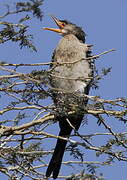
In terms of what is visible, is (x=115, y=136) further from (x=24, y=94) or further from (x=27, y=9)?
(x=27, y=9)

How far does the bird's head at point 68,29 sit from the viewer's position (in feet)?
20.4

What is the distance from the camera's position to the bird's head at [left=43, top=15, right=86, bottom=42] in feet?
20.4

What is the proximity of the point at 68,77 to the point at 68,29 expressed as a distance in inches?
53.5

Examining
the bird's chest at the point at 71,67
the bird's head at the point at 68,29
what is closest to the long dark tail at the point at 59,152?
the bird's chest at the point at 71,67

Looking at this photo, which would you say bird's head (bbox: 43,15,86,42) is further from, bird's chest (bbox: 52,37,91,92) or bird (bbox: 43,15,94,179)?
bird's chest (bbox: 52,37,91,92)

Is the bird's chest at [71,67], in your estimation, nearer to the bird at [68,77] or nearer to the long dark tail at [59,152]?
the bird at [68,77]

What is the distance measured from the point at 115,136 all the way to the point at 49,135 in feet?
2.02

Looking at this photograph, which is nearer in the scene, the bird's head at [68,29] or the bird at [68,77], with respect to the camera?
the bird at [68,77]

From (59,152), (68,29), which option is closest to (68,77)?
(59,152)

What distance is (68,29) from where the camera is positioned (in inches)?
248

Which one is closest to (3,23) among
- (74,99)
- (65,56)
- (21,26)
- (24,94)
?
(21,26)

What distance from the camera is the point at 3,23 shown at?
3814 millimetres

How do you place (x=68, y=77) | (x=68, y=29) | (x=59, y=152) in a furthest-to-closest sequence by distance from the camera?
(x=68, y=29)
(x=59, y=152)
(x=68, y=77)

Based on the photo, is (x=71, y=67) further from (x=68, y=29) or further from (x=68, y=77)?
(x=68, y=29)
